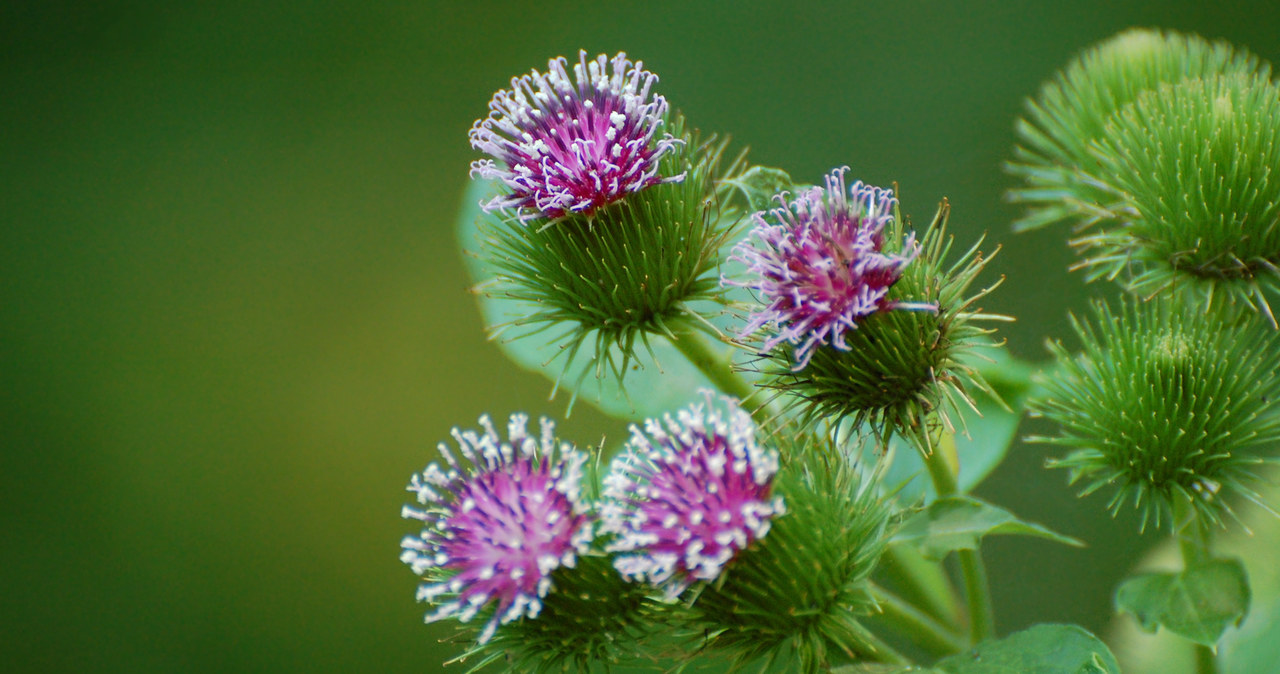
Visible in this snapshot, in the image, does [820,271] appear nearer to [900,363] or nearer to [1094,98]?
[900,363]

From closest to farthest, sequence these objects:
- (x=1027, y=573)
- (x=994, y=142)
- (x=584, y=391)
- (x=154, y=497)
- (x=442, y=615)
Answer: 1. (x=442, y=615)
2. (x=584, y=391)
3. (x=1027, y=573)
4. (x=994, y=142)
5. (x=154, y=497)

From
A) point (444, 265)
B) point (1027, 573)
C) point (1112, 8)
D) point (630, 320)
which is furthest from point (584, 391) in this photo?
point (1112, 8)

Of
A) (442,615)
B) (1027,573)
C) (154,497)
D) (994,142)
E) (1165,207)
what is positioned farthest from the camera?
(154,497)

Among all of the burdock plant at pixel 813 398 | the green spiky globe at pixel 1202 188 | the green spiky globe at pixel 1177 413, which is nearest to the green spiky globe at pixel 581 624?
the burdock plant at pixel 813 398

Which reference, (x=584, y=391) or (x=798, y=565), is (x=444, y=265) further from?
(x=798, y=565)

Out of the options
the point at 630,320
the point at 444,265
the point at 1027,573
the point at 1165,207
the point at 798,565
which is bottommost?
the point at 1027,573

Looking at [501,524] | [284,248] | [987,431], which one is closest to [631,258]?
[501,524]
